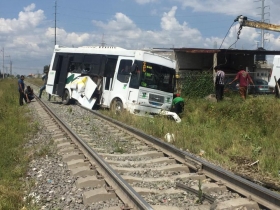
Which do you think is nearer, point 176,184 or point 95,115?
point 176,184

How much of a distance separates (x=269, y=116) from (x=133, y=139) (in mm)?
Result: 4853

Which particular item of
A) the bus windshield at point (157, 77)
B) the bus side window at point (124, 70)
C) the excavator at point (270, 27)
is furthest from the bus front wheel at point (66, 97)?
the excavator at point (270, 27)

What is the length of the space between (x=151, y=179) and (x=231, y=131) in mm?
5627

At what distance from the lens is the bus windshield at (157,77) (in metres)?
16.2

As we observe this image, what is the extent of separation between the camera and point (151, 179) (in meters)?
6.44

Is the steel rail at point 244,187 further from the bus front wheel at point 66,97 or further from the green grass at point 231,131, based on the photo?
the bus front wheel at point 66,97

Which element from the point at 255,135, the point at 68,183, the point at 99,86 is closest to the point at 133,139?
the point at 255,135

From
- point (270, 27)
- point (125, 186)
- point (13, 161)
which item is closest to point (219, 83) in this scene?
point (270, 27)

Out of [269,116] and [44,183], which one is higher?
[269,116]

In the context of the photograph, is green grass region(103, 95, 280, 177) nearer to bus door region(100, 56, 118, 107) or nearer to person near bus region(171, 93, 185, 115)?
person near bus region(171, 93, 185, 115)

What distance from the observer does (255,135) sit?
10695 mm

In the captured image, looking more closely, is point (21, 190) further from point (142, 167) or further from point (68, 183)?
point (142, 167)

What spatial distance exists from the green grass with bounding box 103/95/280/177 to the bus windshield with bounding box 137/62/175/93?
188 cm

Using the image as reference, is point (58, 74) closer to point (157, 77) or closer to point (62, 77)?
point (62, 77)
